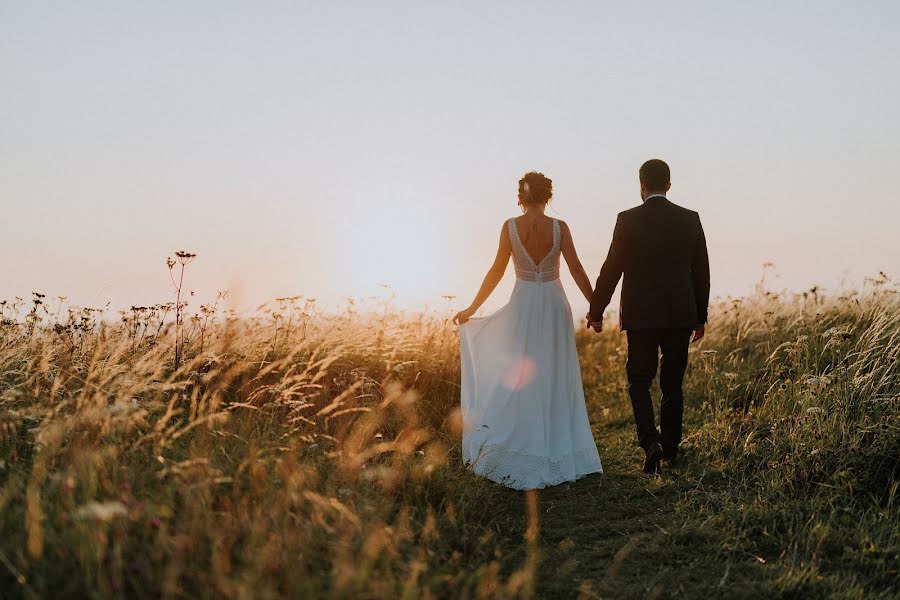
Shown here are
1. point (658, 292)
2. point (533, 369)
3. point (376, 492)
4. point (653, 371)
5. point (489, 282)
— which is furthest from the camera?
point (489, 282)

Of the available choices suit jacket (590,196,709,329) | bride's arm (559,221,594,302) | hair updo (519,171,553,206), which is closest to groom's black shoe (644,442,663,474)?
suit jacket (590,196,709,329)

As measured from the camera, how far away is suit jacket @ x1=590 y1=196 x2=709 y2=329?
609 cm

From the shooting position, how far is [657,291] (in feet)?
20.0

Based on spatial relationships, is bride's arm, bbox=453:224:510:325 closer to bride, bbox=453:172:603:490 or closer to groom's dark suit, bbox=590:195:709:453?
bride, bbox=453:172:603:490

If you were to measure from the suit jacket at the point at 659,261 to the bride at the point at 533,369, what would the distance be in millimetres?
466

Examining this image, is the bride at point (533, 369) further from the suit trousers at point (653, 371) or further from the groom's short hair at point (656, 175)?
the groom's short hair at point (656, 175)

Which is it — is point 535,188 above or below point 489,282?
above

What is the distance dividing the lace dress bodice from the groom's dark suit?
421 mm

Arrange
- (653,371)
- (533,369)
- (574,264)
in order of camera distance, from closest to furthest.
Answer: (653,371) < (533,369) < (574,264)

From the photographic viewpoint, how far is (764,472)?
214 inches

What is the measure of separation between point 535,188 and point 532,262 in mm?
648

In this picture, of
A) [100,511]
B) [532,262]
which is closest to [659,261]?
[532,262]

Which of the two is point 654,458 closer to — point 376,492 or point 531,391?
point 531,391

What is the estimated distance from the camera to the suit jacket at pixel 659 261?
609 centimetres
